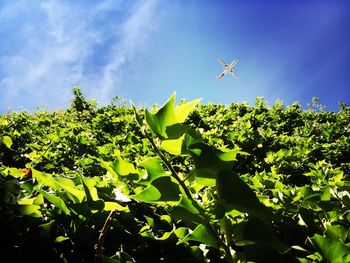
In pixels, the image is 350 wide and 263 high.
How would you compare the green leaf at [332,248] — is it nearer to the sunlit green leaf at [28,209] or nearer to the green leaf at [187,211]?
the green leaf at [187,211]

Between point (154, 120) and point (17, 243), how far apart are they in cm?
93

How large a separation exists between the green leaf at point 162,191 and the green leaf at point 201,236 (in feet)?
0.45

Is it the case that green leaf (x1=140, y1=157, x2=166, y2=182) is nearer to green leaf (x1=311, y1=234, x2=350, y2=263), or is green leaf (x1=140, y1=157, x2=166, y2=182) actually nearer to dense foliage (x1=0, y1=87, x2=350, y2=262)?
dense foliage (x1=0, y1=87, x2=350, y2=262)

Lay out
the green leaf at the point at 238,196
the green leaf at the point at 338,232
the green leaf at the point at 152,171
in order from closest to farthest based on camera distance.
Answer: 1. the green leaf at the point at 238,196
2. the green leaf at the point at 152,171
3. the green leaf at the point at 338,232

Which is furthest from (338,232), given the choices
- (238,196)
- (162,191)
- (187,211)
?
(162,191)

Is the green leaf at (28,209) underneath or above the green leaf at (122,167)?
above

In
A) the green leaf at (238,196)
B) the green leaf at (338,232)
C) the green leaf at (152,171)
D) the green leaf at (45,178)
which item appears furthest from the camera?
the green leaf at (45,178)

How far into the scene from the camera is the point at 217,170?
3.56 ft

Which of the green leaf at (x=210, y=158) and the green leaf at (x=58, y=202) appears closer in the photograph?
the green leaf at (x=210, y=158)

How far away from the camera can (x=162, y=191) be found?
1138mm

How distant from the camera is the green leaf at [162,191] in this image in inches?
44.4

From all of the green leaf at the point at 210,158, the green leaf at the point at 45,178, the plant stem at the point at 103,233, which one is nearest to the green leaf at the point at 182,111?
the green leaf at the point at 210,158

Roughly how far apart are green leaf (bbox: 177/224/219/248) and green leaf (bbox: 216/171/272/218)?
13 cm

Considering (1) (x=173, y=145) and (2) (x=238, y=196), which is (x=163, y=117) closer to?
(1) (x=173, y=145)
